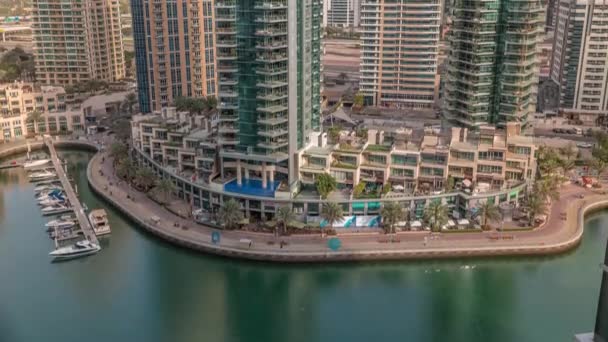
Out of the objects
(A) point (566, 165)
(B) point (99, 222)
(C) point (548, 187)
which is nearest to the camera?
(B) point (99, 222)

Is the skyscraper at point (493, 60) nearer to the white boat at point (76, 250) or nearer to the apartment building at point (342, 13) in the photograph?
the white boat at point (76, 250)

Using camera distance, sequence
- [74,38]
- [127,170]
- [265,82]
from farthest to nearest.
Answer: [74,38] < [127,170] < [265,82]

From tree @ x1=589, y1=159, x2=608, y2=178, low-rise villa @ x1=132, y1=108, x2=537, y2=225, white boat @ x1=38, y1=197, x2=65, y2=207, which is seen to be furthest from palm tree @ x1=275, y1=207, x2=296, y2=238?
tree @ x1=589, y1=159, x2=608, y2=178

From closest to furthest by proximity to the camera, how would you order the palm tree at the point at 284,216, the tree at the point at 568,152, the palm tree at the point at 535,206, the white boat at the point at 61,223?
1. the palm tree at the point at 284,216
2. the palm tree at the point at 535,206
3. the white boat at the point at 61,223
4. the tree at the point at 568,152

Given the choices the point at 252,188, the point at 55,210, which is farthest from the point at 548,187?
the point at 55,210

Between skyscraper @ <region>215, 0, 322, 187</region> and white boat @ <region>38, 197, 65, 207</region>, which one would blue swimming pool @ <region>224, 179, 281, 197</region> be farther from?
white boat @ <region>38, 197, 65, 207</region>

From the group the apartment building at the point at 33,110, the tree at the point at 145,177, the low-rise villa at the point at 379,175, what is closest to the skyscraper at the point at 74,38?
the apartment building at the point at 33,110

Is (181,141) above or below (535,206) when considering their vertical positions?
above

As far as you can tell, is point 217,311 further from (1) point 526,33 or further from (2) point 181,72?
(2) point 181,72

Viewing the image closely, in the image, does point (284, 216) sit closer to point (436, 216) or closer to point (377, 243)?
point (377, 243)
